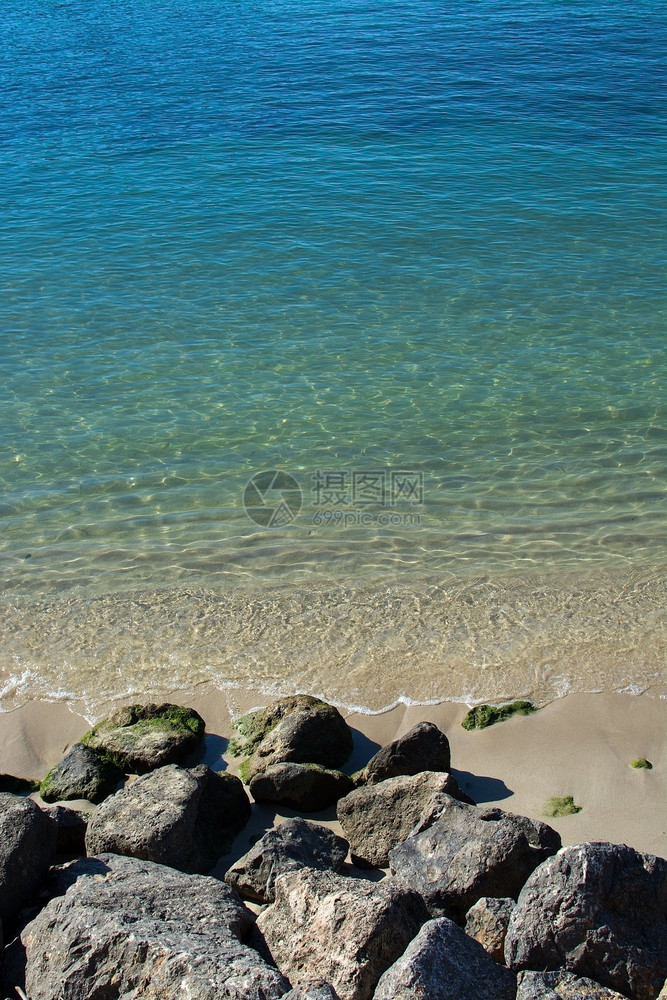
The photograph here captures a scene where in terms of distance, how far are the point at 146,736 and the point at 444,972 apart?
389cm

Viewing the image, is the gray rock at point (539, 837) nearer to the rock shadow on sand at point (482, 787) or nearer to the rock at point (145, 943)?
the rock shadow on sand at point (482, 787)

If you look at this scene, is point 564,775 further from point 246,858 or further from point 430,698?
point 246,858

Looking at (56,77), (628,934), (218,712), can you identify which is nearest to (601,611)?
(218,712)

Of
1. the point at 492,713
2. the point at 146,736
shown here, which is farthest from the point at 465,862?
A: the point at 146,736

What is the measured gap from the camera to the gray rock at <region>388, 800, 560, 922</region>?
20.6 feet

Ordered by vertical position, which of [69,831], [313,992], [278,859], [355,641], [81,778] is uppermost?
[313,992]

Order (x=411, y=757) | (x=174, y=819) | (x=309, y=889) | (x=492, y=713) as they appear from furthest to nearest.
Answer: (x=492, y=713) < (x=411, y=757) < (x=174, y=819) < (x=309, y=889)

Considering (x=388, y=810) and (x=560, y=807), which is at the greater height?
(x=388, y=810)

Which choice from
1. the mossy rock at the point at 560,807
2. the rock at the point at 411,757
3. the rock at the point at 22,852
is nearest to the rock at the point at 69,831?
the rock at the point at 22,852

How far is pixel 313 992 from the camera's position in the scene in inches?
198

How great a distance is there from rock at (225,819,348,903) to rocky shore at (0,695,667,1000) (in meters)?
0.01

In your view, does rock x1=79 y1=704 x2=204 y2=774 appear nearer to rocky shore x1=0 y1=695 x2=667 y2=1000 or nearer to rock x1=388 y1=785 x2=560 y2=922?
rocky shore x1=0 y1=695 x2=667 y2=1000

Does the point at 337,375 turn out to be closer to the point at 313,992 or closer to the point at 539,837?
the point at 539,837

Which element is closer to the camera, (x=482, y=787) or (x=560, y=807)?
(x=560, y=807)
